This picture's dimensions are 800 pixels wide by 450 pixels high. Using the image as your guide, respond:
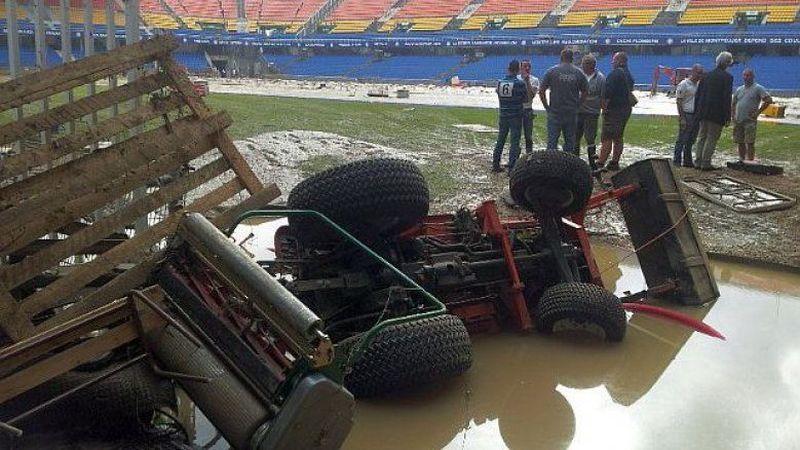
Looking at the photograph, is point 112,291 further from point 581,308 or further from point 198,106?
point 581,308

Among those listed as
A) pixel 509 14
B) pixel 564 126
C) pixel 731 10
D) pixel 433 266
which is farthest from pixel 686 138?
pixel 509 14

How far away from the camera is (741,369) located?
4.62 meters

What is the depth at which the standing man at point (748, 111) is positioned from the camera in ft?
32.1

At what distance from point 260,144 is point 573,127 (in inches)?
196

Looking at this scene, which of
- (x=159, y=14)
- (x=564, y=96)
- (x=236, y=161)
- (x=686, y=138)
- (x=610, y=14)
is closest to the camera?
(x=236, y=161)

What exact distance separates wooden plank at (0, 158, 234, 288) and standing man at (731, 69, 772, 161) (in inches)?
332

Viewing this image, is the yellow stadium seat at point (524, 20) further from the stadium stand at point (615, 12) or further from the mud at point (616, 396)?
the mud at point (616, 396)

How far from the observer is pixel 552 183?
5137 millimetres

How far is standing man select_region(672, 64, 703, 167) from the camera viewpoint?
390 inches

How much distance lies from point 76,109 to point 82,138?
17 centimetres

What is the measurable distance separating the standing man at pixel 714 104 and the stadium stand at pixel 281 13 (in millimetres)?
47348

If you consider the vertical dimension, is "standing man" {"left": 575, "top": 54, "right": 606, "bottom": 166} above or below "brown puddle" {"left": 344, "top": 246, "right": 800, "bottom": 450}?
above

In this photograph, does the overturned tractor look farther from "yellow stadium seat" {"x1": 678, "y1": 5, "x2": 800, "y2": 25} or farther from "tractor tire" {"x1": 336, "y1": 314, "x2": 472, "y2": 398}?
"yellow stadium seat" {"x1": 678, "y1": 5, "x2": 800, "y2": 25}

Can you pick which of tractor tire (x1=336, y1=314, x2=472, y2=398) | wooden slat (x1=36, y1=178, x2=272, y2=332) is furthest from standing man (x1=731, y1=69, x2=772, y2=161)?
wooden slat (x1=36, y1=178, x2=272, y2=332)
